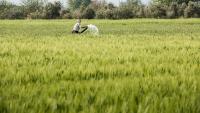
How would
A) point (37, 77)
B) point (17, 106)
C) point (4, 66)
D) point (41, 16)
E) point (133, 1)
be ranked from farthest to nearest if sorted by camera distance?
point (133, 1) → point (41, 16) → point (4, 66) → point (37, 77) → point (17, 106)

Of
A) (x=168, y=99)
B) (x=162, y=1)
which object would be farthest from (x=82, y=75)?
(x=162, y=1)

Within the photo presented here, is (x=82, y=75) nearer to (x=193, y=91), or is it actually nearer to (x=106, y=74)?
(x=106, y=74)

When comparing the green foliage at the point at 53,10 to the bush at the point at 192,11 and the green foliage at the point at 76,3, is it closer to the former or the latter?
the bush at the point at 192,11

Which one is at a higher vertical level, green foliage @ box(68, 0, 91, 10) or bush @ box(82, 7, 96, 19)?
green foliage @ box(68, 0, 91, 10)

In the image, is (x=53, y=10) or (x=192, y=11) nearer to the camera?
(x=192, y=11)

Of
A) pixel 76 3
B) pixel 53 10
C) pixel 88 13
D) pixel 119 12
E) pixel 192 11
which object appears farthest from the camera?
pixel 76 3

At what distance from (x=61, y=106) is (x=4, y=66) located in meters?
3.77

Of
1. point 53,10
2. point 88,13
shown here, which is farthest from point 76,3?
point 88,13

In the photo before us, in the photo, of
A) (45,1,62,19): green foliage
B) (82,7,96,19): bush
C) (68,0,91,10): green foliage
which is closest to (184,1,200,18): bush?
(82,7,96,19): bush

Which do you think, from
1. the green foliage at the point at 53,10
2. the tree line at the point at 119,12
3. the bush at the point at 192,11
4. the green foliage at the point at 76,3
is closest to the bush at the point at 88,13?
the tree line at the point at 119,12

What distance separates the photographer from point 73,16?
82.6 meters

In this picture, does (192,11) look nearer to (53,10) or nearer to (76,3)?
(53,10)

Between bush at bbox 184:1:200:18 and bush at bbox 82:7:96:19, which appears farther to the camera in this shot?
bush at bbox 82:7:96:19

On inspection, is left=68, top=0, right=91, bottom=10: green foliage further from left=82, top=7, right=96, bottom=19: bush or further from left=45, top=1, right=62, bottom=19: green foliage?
left=82, top=7, right=96, bottom=19: bush
